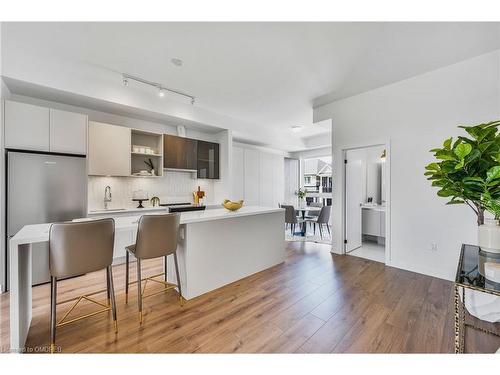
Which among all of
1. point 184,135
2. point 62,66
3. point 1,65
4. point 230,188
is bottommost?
point 230,188

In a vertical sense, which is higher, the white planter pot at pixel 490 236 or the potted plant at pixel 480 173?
the potted plant at pixel 480 173

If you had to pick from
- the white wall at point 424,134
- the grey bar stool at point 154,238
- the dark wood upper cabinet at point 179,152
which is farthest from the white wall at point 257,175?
the grey bar stool at point 154,238

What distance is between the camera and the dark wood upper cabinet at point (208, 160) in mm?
4930

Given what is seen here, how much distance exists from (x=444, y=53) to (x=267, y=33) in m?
2.25

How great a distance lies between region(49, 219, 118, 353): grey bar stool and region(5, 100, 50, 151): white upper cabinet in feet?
6.47

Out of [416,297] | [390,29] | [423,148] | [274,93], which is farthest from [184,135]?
[416,297]

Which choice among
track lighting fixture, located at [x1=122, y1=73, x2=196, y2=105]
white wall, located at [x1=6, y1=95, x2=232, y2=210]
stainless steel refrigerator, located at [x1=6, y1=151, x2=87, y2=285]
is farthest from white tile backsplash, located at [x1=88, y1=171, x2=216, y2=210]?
track lighting fixture, located at [x1=122, y1=73, x2=196, y2=105]

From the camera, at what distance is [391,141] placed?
347cm

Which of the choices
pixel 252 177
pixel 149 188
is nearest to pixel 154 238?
pixel 149 188

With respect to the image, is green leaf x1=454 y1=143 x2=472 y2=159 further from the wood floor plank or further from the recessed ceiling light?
the recessed ceiling light

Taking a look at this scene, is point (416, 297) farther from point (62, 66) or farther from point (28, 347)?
point (62, 66)

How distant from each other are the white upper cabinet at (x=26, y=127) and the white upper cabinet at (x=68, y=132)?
6 centimetres

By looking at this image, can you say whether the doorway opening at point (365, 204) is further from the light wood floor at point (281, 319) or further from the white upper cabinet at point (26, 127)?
the white upper cabinet at point (26, 127)

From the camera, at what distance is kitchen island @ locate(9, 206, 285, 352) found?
1583 millimetres
